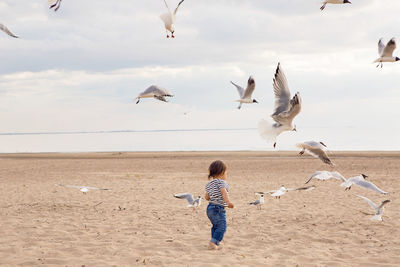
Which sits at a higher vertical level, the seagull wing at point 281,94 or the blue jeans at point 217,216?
the seagull wing at point 281,94

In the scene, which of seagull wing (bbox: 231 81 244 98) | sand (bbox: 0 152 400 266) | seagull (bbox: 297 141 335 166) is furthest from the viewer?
seagull wing (bbox: 231 81 244 98)

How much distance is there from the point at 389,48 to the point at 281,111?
517cm

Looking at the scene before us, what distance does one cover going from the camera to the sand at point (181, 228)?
778cm

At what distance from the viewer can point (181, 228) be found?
10.1 metres

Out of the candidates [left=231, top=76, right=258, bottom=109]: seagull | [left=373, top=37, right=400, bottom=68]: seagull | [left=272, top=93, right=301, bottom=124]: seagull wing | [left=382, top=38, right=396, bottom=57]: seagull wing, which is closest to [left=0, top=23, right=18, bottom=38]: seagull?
[left=272, top=93, right=301, bottom=124]: seagull wing

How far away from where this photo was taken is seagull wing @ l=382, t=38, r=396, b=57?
36.4ft

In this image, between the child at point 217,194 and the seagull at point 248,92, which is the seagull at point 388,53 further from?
the child at point 217,194

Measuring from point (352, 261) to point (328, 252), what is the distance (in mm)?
582

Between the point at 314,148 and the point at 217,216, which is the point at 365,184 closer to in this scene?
the point at 314,148

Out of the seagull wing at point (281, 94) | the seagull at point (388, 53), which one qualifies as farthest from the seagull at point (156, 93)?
the seagull at point (388, 53)

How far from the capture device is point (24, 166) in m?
28.4

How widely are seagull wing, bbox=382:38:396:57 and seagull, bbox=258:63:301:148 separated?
14.7ft

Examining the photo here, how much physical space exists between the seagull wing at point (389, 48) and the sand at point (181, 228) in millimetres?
3758

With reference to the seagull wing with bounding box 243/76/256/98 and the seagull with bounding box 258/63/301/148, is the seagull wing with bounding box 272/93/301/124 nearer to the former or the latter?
the seagull with bounding box 258/63/301/148
